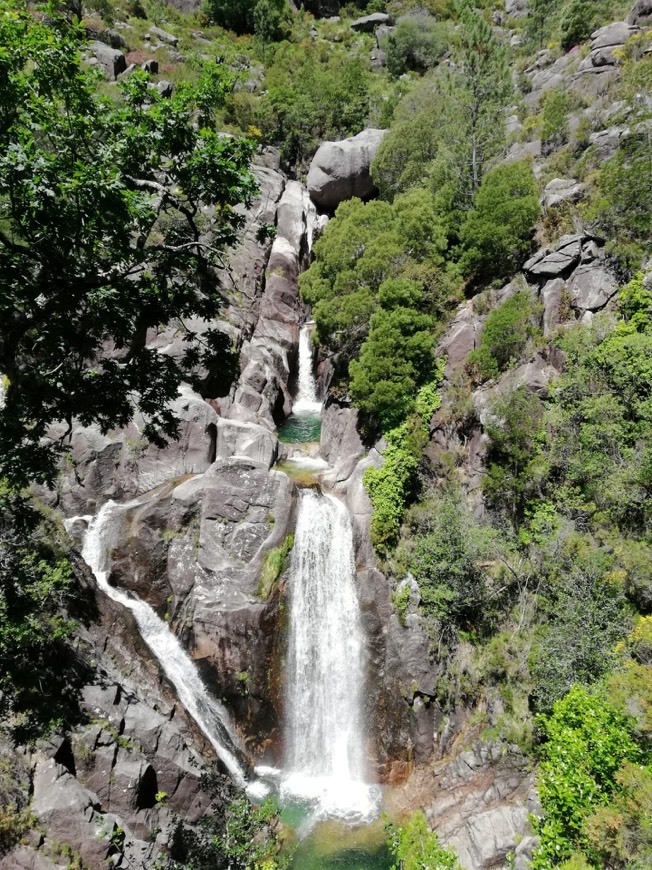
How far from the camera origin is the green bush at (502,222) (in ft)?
62.3

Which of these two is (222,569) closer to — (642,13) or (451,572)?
(451,572)

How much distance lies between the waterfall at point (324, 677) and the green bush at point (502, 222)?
1336cm

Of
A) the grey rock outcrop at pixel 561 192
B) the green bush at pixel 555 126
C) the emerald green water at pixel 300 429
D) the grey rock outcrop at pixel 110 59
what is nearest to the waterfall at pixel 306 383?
the emerald green water at pixel 300 429

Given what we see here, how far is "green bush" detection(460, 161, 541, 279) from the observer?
18984mm

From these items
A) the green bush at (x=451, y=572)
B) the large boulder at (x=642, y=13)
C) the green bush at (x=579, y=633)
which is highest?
the large boulder at (x=642, y=13)

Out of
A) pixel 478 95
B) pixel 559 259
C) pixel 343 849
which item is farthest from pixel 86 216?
pixel 478 95

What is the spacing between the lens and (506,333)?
56.6 feet

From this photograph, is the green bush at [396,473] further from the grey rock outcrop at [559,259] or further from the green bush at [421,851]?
the green bush at [421,851]

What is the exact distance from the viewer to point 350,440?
21.5 metres

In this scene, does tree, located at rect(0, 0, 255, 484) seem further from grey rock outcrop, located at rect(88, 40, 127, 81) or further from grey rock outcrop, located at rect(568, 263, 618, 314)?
grey rock outcrop, located at rect(88, 40, 127, 81)

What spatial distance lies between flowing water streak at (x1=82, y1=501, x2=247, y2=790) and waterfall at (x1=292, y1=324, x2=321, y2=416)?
49.5ft

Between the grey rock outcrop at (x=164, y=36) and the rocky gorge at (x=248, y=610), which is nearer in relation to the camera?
the rocky gorge at (x=248, y=610)

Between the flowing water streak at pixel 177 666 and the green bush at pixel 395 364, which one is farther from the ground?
the green bush at pixel 395 364

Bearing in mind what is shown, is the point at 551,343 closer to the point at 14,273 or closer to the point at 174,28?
the point at 14,273
